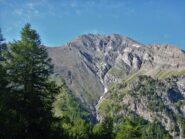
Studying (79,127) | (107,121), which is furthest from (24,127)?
(107,121)

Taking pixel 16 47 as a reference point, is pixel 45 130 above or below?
below

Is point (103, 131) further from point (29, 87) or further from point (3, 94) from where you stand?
point (3, 94)

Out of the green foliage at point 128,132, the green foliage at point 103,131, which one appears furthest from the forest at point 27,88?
the green foliage at point 128,132

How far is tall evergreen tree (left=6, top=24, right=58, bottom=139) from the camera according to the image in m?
39.2

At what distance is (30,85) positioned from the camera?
41250 millimetres

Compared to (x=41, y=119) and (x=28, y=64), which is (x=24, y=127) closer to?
(x=41, y=119)

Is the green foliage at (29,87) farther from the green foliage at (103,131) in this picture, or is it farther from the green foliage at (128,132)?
the green foliage at (128,132)

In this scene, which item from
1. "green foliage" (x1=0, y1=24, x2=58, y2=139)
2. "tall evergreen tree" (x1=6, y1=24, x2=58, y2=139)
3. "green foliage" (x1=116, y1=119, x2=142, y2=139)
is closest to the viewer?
"green foliage" (x1=0, y1=24, x2=58, y2=139)

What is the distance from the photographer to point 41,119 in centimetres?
3950

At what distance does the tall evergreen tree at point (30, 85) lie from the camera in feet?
129

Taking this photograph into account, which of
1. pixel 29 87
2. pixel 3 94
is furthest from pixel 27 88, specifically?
pixel 3 94

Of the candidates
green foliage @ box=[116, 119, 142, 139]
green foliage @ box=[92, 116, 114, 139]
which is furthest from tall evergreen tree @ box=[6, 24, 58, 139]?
green foliage @ box=[116, 119, 142, 139]

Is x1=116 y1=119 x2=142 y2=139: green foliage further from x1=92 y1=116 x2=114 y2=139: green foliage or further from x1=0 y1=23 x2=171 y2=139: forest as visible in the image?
x1=0 y1=23 x2=171 y2=139: forest

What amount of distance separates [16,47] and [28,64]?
7.14ft
